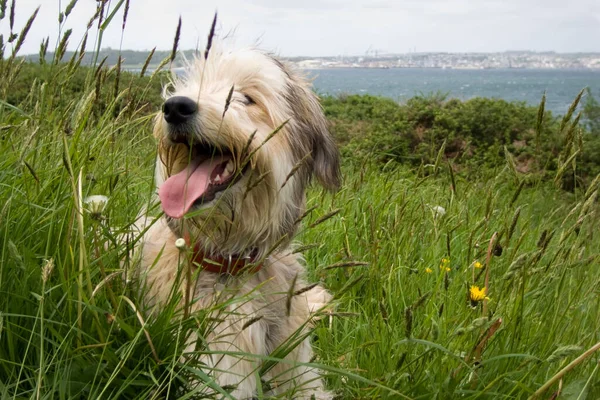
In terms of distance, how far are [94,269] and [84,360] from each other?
1.01 ft

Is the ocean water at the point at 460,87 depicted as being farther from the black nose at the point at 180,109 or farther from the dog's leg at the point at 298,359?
the dog's leg at the point at 298,359

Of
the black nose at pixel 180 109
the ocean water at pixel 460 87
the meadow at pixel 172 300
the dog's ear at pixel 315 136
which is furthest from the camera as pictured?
the ocean water at pixel 460 87

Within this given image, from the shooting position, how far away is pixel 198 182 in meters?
2.40

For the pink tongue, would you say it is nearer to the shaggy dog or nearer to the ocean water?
the shaggy dog

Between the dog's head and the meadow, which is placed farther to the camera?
the dog's head

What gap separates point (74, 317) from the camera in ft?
6.06

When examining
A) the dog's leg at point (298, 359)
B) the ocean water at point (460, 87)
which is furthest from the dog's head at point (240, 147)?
the ocean water at point (460, 87)

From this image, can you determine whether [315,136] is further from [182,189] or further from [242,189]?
[182,189]

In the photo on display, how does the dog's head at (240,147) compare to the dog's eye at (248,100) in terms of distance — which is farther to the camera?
the dog's eye at (248,100)

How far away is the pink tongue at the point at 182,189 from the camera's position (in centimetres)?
226

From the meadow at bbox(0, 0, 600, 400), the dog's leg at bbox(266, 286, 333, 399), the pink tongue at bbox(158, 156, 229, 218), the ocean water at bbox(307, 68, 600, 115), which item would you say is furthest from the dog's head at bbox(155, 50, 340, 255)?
the ocean water at bbox(307, 68, 600, 115)

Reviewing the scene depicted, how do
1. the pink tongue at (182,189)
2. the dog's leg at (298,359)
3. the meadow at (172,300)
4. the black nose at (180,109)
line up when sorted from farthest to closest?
the dog's leg at (298,359) < the black nose at (180,109) < the pink tongue at (182,189) < the meadow at (172,300)

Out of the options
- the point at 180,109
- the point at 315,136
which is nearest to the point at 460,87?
the point at 315,136

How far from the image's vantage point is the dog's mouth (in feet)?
7.47
